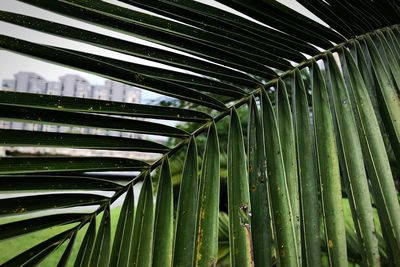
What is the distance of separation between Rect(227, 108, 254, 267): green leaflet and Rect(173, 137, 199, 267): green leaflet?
37mm

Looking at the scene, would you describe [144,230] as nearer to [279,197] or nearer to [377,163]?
[279,197]

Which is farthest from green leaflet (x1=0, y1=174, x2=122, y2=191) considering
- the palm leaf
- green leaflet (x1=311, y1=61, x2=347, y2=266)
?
green leaflet (x1=311, y1=61, x2=347, y2=266)

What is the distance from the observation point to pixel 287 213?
357 millimetres

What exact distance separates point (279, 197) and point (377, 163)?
15 centimetres

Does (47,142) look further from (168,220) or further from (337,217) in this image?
(337,217)

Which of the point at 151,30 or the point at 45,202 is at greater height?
the point at 151,30

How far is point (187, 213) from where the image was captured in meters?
0.37

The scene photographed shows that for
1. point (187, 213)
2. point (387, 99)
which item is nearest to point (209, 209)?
point (187, 213)

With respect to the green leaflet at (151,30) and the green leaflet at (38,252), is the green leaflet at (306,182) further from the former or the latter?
the green leaflet at (38,252)

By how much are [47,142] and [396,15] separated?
62 cm

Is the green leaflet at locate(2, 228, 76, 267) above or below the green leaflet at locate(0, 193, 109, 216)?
below

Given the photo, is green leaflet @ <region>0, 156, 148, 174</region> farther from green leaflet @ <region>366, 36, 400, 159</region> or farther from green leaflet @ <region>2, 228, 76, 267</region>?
green leaflet @ <region>366, 36, 400, 159</region>

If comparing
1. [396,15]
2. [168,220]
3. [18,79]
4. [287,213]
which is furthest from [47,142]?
[18,79]

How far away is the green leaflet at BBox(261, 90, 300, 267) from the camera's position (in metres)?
0.35
